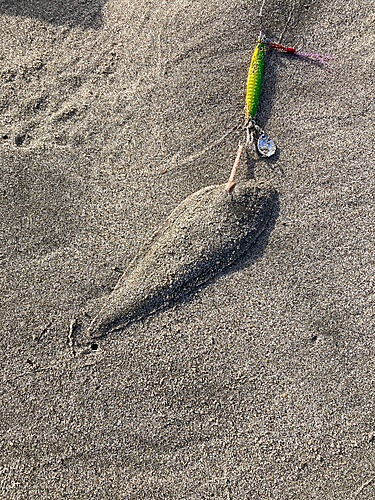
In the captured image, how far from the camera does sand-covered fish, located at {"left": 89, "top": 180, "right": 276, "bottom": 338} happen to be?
2105 mm

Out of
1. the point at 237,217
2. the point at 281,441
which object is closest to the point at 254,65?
the point at 237,217

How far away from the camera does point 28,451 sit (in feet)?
6.54

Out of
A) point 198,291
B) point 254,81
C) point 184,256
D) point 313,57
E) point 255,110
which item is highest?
point 313,57

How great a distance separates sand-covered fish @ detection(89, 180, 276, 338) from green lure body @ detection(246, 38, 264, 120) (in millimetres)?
555

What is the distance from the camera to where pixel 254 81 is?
2.30m

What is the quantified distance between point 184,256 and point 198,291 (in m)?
0.22

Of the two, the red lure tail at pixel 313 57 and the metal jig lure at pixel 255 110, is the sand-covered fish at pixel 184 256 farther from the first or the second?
the red lure tail at pixel 313 57

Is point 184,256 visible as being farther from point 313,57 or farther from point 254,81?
point 313,57

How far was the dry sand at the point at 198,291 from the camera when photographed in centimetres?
199

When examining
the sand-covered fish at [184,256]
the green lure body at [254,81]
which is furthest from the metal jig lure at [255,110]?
the sand-covered fish at [184,256]

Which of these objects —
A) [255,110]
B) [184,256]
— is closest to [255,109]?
[255,110]

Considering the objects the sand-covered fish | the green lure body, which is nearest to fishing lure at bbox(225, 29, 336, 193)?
the green lure body

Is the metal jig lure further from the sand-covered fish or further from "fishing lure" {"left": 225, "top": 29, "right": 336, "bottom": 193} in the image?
the sand-covered fish

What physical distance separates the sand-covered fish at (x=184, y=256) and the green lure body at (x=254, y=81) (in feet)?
1.82
